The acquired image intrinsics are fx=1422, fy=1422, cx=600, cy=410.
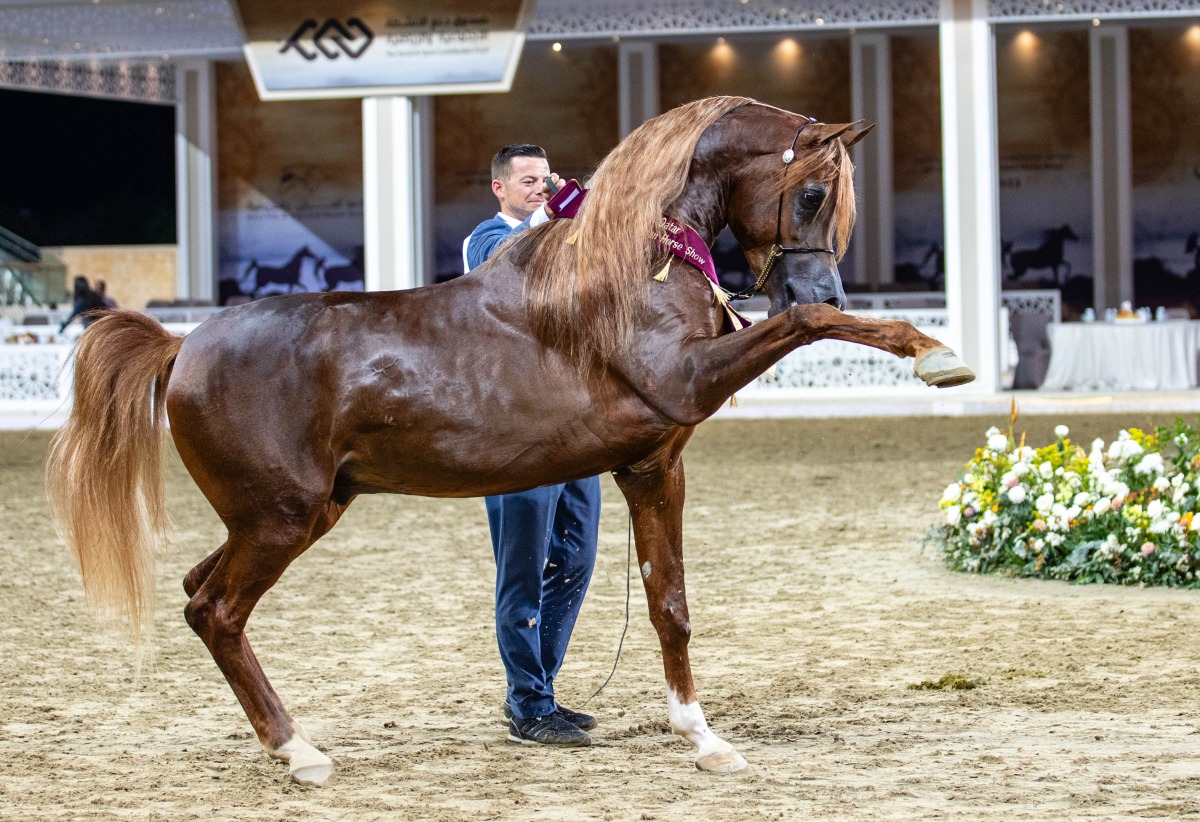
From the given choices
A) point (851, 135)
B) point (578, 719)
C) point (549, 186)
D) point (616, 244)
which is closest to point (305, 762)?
point (578, 719)

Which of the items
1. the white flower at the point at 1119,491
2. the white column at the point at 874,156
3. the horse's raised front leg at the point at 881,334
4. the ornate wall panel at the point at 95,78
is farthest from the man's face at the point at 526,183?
the white column at the point at 874,156

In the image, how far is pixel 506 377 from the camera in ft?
12.8

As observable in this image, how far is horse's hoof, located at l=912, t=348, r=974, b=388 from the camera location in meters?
3.34

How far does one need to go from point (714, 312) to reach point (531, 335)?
508mm

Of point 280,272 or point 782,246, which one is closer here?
point 782,246

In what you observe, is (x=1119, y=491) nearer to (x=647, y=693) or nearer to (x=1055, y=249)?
(x=647, y=693)

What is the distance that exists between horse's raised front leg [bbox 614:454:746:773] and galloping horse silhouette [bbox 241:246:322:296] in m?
23.4

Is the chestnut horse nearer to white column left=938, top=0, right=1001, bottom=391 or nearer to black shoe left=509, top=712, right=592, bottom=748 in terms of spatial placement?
black shoe left=509, top=712, right=592, bottom=748

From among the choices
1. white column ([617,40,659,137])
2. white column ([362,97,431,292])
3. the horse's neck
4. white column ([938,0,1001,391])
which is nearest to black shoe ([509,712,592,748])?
the horse's neck

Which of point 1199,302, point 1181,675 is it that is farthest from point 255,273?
point 1181,675

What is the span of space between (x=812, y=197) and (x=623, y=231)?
0.51 m

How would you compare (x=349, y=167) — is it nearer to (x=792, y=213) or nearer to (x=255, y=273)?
(x=255, y=273)

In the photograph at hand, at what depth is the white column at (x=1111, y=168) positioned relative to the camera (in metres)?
24.7

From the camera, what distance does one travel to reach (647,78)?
2528 centimetres
